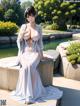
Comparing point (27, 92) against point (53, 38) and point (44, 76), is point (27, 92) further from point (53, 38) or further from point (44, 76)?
point (53, 38)

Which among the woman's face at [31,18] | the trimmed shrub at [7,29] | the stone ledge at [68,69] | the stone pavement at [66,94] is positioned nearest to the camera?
the stone pavement at [66,94]

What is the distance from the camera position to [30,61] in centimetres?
519

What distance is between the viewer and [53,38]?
23.3 m

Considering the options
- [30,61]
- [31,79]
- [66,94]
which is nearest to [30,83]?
[31,79]

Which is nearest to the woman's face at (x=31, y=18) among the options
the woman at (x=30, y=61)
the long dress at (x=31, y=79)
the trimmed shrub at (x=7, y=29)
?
the woman at (x=30, y=61)

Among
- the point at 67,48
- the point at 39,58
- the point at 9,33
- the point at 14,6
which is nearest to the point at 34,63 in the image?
the point at 39,58

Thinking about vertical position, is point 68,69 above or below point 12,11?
below

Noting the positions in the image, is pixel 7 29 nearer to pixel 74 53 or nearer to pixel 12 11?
pixel 12 11

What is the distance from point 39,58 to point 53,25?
24.1 meters

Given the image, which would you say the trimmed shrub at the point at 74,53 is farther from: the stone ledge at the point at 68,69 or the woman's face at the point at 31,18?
the woman's face at the point at 31,18

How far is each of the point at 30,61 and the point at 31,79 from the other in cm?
29

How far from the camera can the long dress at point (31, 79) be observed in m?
5.05

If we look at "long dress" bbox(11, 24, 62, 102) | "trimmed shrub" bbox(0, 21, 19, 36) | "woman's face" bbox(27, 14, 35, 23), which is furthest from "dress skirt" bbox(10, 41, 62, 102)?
"trimmed shrub" bbox(0, 21, 19, 36)

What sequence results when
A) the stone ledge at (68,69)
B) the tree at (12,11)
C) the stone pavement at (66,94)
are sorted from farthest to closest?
the tree at (12,11) < the stone ledge at (68,69) < the stone pavement at (66,94)
